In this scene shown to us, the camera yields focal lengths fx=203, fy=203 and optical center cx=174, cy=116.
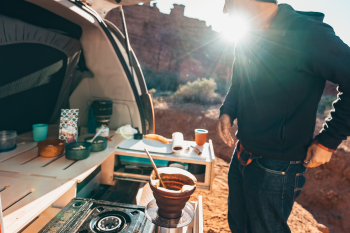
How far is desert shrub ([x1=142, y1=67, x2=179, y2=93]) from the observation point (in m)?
13.8

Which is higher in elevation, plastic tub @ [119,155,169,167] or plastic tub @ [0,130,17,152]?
plastic tub @ [0,130,17,152]

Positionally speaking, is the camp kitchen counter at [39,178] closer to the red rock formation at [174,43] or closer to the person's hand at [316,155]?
the person's hand at [316,155]

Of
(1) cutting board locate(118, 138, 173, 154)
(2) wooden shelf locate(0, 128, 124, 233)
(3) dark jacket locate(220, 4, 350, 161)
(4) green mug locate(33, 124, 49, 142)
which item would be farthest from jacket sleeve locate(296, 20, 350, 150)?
(4) green mug locate(33, 124, 49, 142)

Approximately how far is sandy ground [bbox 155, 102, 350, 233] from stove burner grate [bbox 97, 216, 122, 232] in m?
1.78

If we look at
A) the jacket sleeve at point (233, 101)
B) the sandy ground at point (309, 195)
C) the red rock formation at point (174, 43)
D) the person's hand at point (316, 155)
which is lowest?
the sandy ground at point (309, 195)

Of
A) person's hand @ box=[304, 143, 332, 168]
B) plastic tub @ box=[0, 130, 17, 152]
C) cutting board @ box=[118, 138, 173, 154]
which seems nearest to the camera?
person's hand @ box=[304, 143, 332, 168]

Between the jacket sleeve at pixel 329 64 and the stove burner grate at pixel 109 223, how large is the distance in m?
1.12

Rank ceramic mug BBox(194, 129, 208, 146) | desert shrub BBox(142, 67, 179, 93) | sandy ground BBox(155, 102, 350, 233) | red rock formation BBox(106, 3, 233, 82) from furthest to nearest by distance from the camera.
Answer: red rock formation BBox(106, 3, 233, 82) < desert shrub BBox(142, 67, 179, 93) < sandy ground BBox(155, 102, 350, 233) < ceramic mug BBox(194, 129, 208, 146)

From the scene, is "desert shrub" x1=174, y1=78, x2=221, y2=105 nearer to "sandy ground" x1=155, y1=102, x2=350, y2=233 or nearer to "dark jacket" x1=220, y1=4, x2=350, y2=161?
"sandy ground" x1=155, y1=102, x2=350, y2=233

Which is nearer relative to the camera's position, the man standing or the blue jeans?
the man standing

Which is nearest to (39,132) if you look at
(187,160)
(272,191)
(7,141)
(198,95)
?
(7,141)

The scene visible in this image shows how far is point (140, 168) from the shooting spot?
1.97 metres

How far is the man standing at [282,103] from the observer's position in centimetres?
98

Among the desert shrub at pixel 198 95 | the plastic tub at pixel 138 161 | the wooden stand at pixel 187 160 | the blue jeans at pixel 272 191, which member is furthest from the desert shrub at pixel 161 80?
the blue jeans at pixel 272 191
